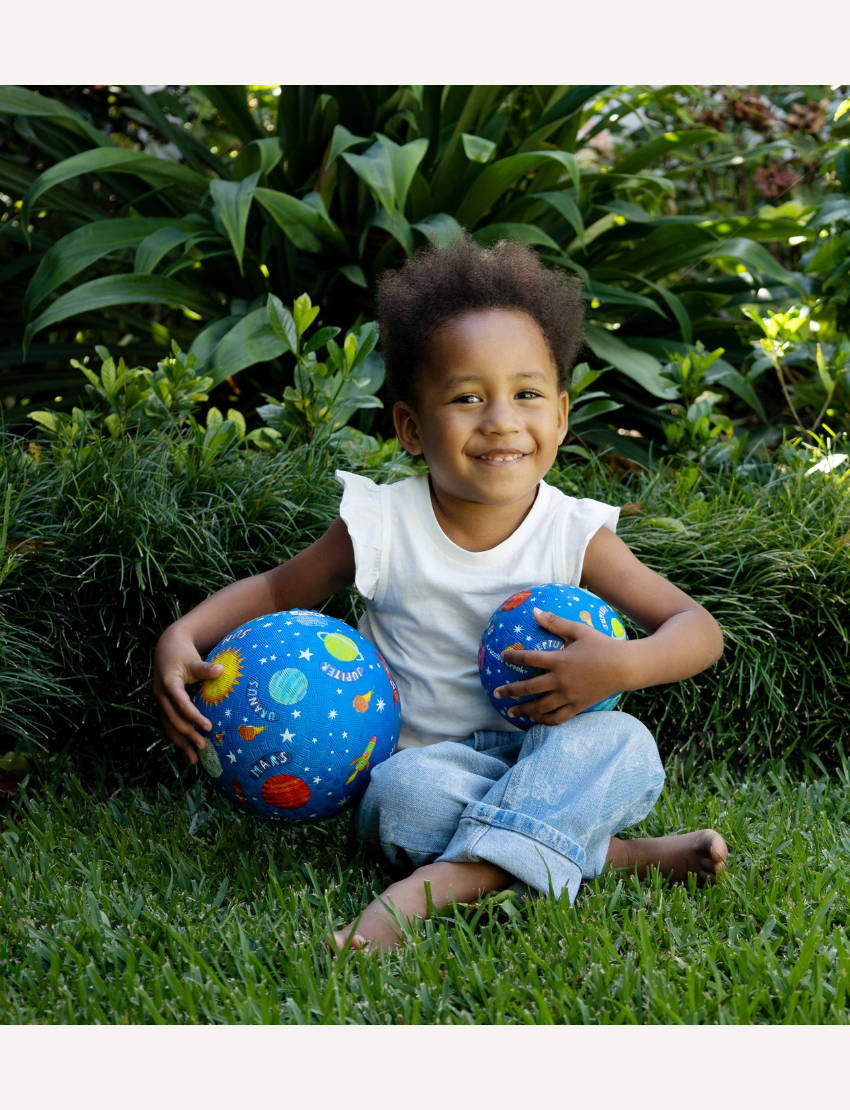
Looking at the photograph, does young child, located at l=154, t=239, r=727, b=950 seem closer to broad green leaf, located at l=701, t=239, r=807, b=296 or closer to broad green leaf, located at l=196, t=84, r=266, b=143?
broad green leaf, located at l=701, t=239, r=807, b=296

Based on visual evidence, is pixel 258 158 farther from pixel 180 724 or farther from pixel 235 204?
pixel 180 724

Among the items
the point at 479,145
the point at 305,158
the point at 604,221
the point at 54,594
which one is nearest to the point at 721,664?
the point at 54,594

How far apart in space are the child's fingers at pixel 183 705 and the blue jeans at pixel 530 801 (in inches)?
15.2

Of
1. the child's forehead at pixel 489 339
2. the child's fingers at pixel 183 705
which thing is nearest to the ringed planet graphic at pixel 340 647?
the child's fingers at pixel 183 705

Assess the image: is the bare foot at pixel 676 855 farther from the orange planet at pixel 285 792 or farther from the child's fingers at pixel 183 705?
the child's fingers at pixel 183 705

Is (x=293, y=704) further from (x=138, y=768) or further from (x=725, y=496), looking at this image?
(x=725, y=496)

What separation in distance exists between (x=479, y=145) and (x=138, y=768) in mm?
2808

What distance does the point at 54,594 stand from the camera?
9.37ft

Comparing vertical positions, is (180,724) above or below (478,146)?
below

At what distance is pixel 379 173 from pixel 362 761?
103 inches

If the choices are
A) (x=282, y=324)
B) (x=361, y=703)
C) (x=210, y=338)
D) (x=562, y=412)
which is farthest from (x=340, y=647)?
(x=210, y=338)

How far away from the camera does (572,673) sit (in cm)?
216

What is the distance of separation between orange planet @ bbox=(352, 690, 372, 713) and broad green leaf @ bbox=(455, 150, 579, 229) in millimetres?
2744

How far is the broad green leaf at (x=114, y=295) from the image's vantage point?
3896mm
